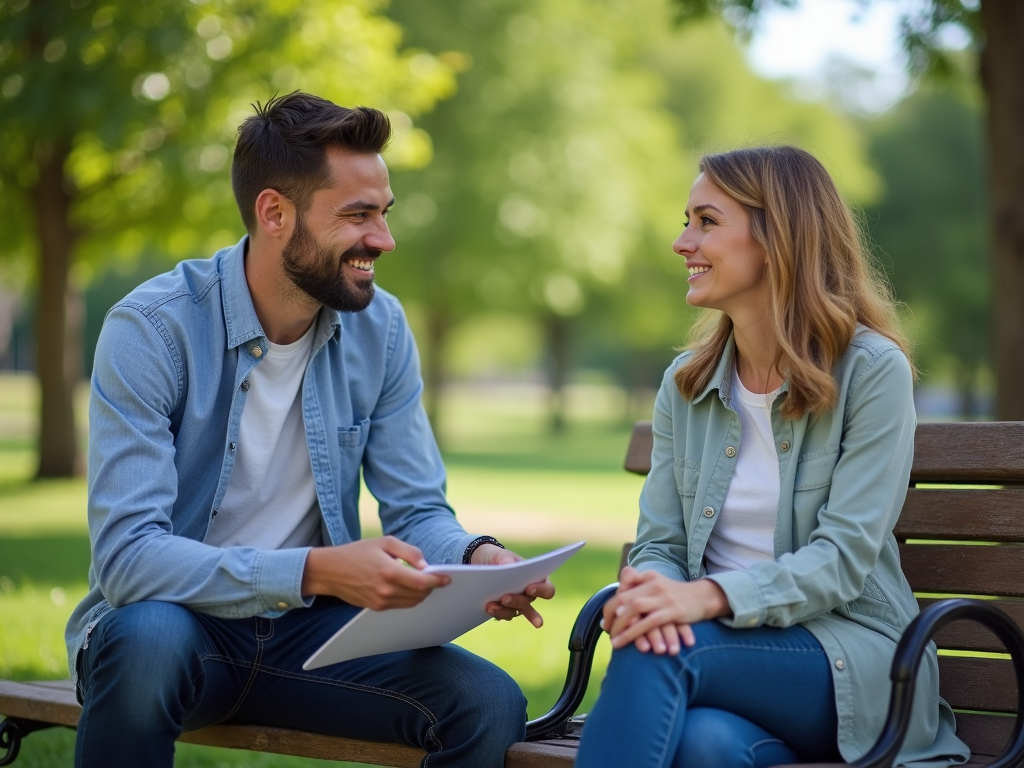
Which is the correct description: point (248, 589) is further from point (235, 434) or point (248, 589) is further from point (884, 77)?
point (884, 77)

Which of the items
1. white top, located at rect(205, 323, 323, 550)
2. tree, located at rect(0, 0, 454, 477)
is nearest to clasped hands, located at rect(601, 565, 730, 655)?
white top, located at rect(205, 323, 323, 550)

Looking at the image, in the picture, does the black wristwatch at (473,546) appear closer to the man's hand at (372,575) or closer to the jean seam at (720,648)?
the man's hand at (372,575)

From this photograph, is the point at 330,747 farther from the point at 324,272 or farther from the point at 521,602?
the point at 324,272

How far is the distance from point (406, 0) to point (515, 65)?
2.26 meters

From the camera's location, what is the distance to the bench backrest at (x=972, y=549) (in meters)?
3.27

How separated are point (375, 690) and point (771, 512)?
3.60 ft

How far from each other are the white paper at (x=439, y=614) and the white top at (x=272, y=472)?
58 centimetres

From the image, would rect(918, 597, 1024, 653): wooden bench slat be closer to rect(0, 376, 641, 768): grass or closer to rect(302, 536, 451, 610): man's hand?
rect(302, 536, 451, 610): man's hand

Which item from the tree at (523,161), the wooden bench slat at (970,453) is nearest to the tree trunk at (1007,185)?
the wooden bench slat at (970,453)

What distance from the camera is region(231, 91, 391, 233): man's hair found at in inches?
138

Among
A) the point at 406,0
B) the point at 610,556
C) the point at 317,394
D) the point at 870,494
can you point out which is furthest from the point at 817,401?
the point at 406,0

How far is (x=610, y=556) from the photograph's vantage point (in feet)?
35.7

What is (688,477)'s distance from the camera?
3.23 meters

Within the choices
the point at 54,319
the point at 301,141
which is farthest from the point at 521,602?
the point at 54,319
